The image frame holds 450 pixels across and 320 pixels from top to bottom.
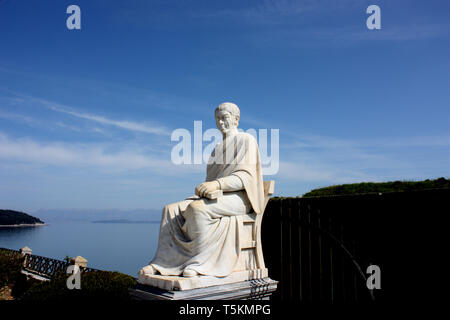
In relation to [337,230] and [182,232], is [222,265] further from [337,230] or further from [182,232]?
[337,230]

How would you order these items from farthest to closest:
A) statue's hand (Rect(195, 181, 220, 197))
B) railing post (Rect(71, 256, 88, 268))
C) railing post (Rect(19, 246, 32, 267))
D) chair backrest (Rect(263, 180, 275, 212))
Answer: railing post (Rect(19, 246, 32, 267)) → railing post (Rect(71, 256, 88, 268)) → chair backrest (Rect(263, 180, 275, 212)) → statue's hand (Rect(195, 181, 220, 197))

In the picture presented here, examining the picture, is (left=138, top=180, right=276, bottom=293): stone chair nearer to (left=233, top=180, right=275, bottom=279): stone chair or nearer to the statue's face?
(left=233, top=180, right=275, bottom=279): stone chair

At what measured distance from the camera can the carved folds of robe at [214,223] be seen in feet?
13.6

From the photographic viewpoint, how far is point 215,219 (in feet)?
14.1

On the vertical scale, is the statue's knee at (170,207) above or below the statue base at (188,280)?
above

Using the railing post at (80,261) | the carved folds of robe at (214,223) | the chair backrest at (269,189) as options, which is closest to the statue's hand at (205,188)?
the carved folds of robe at (214,223)

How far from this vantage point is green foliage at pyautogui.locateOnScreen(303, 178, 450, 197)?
5766 mm

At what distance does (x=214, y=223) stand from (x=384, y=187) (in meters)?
4.24

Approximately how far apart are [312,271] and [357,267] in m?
1.09

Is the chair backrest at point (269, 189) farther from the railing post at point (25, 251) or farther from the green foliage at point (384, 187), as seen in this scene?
the railing post at point (25, 251)

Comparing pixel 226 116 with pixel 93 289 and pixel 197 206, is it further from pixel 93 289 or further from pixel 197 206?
pixel 93 289

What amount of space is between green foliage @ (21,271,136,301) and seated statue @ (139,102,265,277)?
1972 mm

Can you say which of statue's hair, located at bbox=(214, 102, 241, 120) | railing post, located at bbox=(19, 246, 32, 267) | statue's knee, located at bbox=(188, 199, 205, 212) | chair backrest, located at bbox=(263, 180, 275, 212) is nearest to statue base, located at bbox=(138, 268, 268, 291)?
statue's knee, located at bbox=(188, 199, 205, 212)
